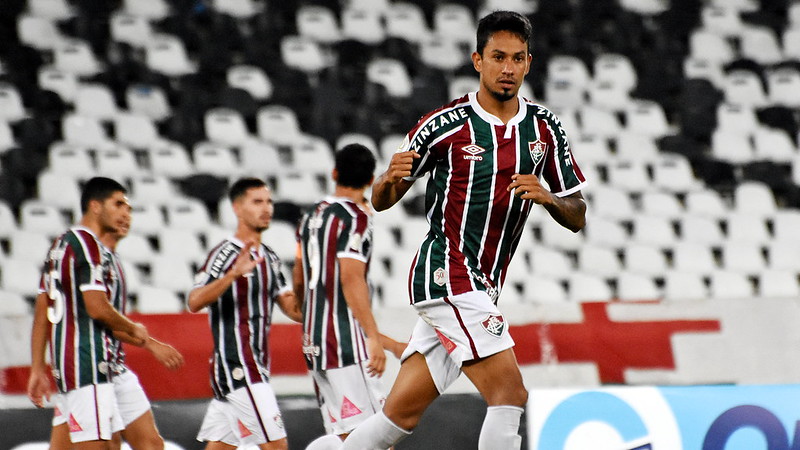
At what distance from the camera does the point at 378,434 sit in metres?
4.14

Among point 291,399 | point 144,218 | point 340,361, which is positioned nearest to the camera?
point 340,361

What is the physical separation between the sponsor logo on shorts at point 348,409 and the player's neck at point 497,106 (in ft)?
6.18

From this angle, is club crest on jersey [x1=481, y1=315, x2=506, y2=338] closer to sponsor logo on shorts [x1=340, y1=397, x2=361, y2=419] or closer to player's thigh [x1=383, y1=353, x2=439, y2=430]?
player's thigh [x1=383, y1=353, x2=439, y2=430]

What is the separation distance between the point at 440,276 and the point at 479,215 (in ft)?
0.91

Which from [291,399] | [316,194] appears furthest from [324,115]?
[291,399]

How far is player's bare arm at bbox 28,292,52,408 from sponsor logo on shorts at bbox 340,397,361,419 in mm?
1563

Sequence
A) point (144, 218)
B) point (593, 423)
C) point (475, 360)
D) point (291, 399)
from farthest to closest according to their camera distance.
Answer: point (144, 218) < point (291, 399) < point (593, 423) < point (475, 360)

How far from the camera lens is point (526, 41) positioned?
13.3ft

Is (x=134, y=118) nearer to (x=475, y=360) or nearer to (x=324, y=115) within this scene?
(x=324, y=115)

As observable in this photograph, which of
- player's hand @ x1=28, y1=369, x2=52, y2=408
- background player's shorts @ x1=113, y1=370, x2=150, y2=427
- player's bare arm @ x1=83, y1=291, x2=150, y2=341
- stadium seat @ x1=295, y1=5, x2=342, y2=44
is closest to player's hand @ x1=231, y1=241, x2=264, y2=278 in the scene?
player's bare arm @ x1=83, y1=291, x2=150, y2=341

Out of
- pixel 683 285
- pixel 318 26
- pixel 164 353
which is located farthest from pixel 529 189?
pixel 318 26

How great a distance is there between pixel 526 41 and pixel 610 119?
24.5 feet

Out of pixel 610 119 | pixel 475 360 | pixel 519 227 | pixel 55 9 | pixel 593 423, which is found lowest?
pixel 593 423

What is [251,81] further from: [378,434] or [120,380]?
[378,434]
